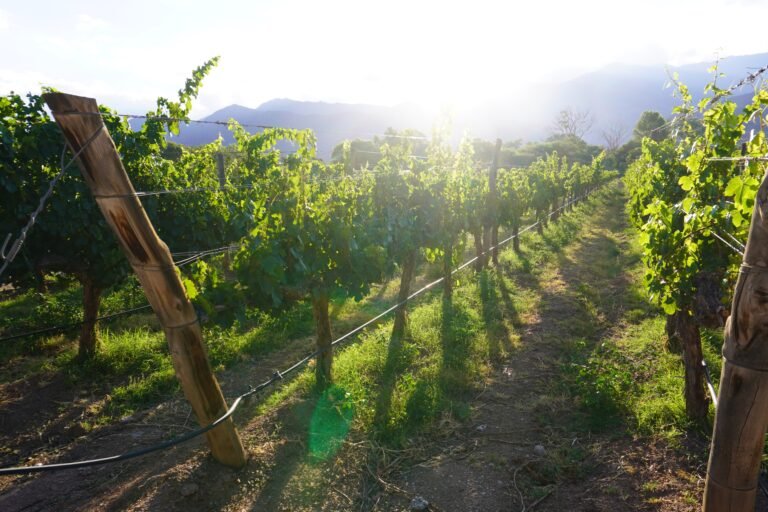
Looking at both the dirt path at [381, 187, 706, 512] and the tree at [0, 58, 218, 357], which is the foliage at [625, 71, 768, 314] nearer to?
the dirt path at [381, 187, 706, 512]

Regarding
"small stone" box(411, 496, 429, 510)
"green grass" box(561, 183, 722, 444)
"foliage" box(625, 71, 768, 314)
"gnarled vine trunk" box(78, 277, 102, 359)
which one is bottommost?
"green grass" box(561, 183, 722, 444)

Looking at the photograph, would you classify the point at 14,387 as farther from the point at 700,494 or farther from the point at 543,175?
the point at 543,175

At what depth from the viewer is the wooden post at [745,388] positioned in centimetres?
196

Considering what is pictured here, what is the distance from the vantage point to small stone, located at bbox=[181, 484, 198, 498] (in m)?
3.65

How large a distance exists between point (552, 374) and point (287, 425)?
338 centimetres

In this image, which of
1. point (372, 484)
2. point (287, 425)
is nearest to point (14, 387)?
point (287, 425)

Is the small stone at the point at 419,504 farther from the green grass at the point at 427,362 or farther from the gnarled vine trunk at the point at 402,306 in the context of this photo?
the gnarled vine trunk at the point at 402,306

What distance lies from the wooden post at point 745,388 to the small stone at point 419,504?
2018 mm

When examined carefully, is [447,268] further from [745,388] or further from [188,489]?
[745,388]

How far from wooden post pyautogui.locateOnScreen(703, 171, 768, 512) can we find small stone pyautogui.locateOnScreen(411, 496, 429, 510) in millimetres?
2018

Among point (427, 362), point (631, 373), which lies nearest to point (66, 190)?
point (427, 362)

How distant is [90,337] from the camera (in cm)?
686

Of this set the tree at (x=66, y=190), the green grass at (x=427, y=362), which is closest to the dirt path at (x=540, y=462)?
the green grass at (x=427, y=362)

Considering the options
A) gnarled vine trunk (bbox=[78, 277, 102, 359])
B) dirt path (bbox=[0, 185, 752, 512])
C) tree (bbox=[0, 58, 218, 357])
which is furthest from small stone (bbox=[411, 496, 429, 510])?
gnarled vine trunk (bbox=[78, 277, 102, 359])
